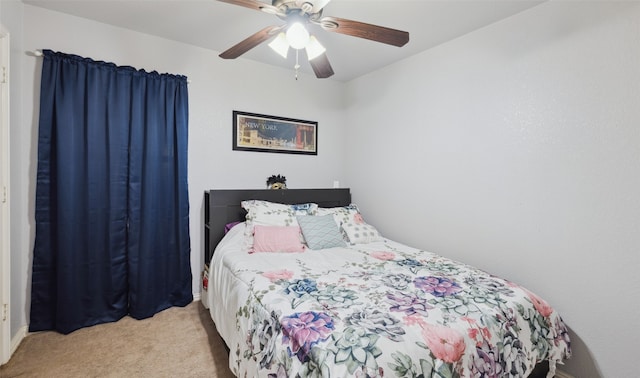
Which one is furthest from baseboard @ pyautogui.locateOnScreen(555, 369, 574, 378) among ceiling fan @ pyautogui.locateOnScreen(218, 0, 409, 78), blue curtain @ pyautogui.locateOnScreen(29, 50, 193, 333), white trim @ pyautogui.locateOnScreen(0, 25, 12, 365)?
white trim @ pyautogui.locateOnScreen(0, 25, 12, 365)

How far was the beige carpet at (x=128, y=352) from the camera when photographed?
1.79 m

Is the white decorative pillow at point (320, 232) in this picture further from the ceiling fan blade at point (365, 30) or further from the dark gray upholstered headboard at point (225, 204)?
the ceiling fan blade at point (365, 30)

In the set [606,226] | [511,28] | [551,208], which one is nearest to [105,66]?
[511,28]

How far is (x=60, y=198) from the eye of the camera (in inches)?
84.2

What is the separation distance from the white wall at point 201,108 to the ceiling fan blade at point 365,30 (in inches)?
64.4

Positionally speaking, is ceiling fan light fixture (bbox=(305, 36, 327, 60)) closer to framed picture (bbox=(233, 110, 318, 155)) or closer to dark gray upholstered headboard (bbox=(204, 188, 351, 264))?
framed picture (bbox=(233, 110, 318, 155))

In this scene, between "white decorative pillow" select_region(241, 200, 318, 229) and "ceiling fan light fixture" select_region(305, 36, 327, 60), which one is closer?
"ceiling fan light fixture" select_region(305, 36, 327, 60)

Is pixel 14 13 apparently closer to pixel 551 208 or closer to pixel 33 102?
pixel 33 102

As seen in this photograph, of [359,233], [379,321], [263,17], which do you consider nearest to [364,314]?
[379,321]

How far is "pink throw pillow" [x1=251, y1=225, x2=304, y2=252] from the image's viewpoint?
7.70ft

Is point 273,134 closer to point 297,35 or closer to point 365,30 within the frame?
point 297,35

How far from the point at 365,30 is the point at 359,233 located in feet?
5.85

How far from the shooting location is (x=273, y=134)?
321 cm

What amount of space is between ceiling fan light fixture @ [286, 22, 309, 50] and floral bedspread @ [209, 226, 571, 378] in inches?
56.5
